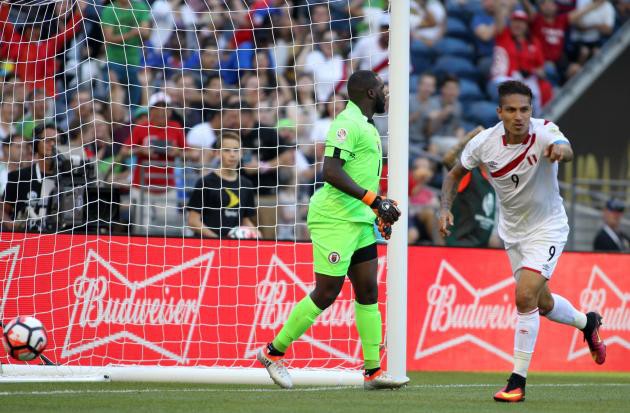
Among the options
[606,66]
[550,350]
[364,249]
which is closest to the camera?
[364,249]

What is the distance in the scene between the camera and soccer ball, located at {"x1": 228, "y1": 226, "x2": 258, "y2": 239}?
1110 cm

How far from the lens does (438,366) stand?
474 inches

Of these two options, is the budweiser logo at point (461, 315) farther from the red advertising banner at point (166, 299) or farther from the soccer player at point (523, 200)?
the soccer player at point (523, 200)

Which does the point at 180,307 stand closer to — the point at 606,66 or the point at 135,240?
the point at 135,240

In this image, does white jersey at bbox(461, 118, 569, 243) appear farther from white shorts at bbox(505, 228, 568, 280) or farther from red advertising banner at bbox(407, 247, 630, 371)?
red advertising banner at bbox(407, 247, 630, 371)

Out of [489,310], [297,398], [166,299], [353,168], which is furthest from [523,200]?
[489,310]

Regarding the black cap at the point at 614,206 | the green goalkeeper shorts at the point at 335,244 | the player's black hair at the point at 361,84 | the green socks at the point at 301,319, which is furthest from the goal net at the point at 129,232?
the black cap at the point at 614,206

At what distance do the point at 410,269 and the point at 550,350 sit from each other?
6.23 feet

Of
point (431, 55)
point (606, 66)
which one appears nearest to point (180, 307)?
point (431, 55)

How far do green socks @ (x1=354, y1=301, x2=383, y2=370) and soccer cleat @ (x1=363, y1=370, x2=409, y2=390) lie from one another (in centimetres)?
7

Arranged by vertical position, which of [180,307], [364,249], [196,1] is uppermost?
[196,1]

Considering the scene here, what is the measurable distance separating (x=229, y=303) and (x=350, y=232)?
119 inches

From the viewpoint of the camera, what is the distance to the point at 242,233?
36.7 ft

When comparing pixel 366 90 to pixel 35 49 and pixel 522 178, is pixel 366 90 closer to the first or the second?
pixel 522 178
